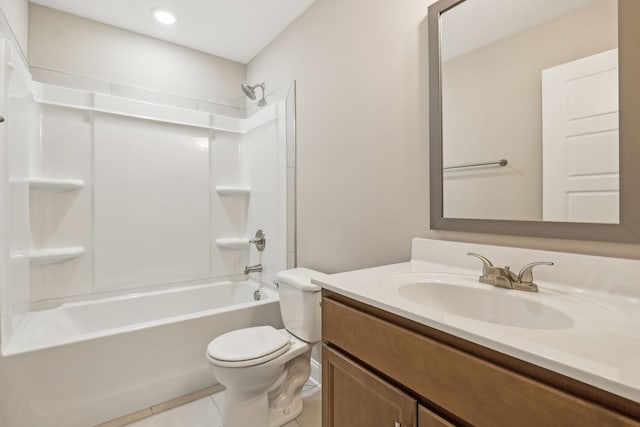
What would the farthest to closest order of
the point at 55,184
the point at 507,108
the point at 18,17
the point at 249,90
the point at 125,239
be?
the point at 249,90 → the point at 125,239 → the point at 55,184 → the point at 18,17 → the point at 507,108

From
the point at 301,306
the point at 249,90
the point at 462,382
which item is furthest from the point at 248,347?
the point at 249,90

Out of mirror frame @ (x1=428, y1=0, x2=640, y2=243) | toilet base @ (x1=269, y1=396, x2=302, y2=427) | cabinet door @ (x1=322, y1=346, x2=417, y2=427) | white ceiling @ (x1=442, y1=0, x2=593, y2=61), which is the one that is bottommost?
toilet base @ (x1=269, y1=396, x2=302, y2=427)

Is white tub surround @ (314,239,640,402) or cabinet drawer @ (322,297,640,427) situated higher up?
white tub surround @ (314,239,640,402)

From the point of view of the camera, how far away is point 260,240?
2520mm

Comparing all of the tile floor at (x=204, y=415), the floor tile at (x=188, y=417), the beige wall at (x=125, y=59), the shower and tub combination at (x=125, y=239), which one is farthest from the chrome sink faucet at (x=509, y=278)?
the beige wall at (x=125, y=59)

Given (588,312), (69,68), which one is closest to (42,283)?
(69,68)

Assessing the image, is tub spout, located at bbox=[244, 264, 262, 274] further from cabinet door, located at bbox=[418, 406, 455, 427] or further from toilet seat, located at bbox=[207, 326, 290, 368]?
cabinet door, located at bbox=[418, 406, 455, 427]

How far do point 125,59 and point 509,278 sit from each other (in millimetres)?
→ 2820

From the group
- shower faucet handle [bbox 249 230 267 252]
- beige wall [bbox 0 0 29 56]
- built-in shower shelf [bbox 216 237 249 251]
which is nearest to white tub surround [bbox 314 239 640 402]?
shower faucet handle [bbox 249 230 267 252]

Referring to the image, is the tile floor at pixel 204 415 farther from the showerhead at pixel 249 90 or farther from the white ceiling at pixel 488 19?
the showerhead at pixel 249 90

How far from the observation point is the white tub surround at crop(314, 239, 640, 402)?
503 mm

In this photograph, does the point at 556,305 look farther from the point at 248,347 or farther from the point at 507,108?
the point at 248,347

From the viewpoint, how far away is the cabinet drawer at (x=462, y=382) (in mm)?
506

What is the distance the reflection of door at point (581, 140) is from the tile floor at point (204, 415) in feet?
4.92
